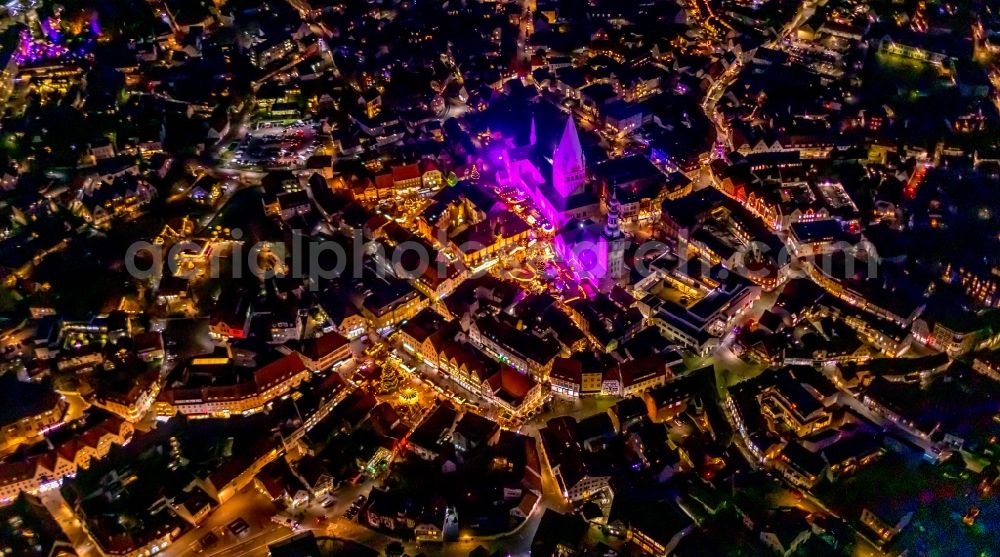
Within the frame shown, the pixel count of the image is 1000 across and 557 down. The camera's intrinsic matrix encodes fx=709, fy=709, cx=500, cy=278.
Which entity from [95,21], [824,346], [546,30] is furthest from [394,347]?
[95,21]

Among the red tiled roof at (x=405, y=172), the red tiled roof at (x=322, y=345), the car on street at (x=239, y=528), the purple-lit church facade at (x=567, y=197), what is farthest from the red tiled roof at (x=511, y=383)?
the red tiled roof at (x=405, y=172)

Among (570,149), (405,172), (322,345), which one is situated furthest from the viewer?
(405,172)

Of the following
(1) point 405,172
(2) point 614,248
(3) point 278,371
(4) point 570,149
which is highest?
(4) point 570,149

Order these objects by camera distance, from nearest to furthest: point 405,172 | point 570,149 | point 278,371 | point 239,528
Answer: point 239,528, point 278,371, point 570,149, point 405,172

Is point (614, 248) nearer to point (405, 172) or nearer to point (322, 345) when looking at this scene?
point (405, 172)

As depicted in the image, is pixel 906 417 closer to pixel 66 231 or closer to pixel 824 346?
pixel 824 346

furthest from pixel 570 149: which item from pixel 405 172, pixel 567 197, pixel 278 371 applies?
pixel 278 371

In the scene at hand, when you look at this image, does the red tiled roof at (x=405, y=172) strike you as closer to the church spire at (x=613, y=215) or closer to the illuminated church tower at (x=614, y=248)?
the church spire at (x=613, y=215)

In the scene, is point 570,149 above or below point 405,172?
above

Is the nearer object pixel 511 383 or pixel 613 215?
pixel 511 383

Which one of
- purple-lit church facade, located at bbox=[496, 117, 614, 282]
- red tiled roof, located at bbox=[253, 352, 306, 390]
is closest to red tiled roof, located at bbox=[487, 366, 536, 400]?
purple-lit church facade, located at bbox=[496, 117, 614, 282]
